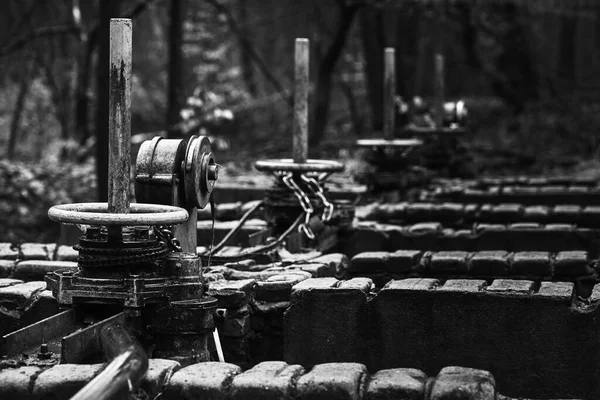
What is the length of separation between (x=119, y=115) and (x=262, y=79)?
97.4 ft

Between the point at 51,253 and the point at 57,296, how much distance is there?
6.18 ft

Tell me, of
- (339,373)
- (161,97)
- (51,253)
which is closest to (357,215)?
(51,253)

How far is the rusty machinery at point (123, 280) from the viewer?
13.8 ft

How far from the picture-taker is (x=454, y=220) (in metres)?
7.95

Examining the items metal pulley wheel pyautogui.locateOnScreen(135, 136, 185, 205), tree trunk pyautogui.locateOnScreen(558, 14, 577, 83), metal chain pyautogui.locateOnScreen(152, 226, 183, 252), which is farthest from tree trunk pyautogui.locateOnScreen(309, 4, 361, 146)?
Answer: tree trunk pyautogui.locateOnScreen(558, 14, 577, 83)

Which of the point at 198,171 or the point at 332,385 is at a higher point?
the point at 198,171

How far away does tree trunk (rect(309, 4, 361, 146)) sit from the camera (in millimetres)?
14133

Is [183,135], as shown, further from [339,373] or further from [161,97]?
[161,97]

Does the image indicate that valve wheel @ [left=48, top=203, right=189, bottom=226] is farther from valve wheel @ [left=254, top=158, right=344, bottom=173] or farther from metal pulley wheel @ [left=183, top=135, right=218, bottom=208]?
valve wheel @ [left=254, top=158, right=344, bottom=173]

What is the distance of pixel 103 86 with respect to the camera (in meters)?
10.2

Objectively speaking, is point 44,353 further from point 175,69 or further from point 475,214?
point 175,69

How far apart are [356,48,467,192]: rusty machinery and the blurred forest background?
2720 millimetres

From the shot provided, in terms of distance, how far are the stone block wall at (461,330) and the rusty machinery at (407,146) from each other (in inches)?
152

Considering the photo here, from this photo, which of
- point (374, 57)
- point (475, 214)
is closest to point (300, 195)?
point (475, 214)
